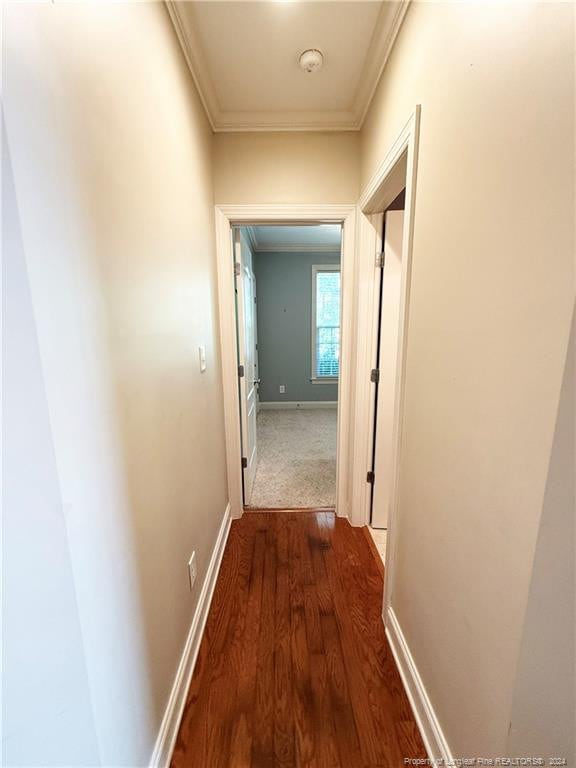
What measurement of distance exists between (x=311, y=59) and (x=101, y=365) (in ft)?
5.48

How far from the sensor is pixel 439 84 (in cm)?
92

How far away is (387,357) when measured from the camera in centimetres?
196

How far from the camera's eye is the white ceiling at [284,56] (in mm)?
1191

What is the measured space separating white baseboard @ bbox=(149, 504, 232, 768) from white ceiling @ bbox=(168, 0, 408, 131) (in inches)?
96.6

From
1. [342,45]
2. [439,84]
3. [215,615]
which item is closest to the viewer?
[439,84]

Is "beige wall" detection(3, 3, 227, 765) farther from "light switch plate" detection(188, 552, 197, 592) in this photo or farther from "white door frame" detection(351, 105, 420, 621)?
"white door frame" detection(351, 105, 420, 621)

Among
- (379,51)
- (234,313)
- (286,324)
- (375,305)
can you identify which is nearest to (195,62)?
(379,51)

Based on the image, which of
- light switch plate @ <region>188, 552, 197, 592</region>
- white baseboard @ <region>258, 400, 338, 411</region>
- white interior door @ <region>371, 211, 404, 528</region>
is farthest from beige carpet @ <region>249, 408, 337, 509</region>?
light switch plate @ <region>188, 552, 197, 592</region>

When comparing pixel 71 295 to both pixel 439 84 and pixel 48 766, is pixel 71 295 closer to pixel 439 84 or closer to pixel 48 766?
pixel 48 766

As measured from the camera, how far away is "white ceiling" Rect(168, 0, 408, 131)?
119 cm

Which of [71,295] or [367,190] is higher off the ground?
[367,190]

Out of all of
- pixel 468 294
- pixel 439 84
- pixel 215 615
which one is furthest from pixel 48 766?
pixel 439 84

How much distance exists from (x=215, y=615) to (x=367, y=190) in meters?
2.35

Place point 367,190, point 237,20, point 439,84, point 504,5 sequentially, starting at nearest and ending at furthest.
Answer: point 504,5 → point 439,84 → point 237,20 → point 367,190
